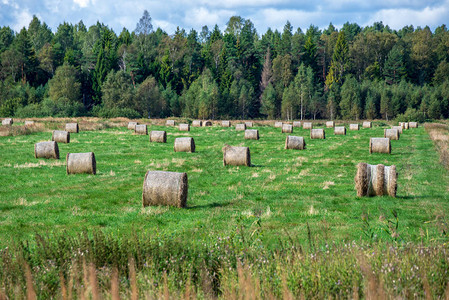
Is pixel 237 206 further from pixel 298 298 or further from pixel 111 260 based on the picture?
pixel 298 298

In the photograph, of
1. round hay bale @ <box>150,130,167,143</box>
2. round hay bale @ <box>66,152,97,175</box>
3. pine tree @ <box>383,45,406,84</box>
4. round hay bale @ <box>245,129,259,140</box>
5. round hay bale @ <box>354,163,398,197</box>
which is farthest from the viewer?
pine tree @ <box>383,45,406,84</box>

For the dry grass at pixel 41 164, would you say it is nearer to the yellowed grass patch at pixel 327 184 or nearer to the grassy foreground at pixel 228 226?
the grassy foreground at pixel 228 226

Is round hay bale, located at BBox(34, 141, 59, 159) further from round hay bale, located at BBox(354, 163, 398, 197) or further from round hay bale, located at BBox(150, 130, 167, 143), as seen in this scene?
round hay bale, located at BBox(354, 163, 398, 197)

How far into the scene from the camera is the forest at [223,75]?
339 feet

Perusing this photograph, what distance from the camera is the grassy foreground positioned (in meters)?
5.90

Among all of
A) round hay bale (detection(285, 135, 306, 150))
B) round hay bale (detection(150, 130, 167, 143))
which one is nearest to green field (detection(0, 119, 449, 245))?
round hay bale (detection(285, 135, 306, 150))

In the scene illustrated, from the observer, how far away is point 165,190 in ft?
43.8

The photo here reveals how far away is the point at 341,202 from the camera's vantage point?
1432 cm

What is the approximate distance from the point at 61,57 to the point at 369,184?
128441 millimetres

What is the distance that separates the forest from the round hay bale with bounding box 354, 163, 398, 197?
81.0 meters

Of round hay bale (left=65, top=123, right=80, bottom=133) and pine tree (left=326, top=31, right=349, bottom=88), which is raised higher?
pine tree (left=326, top=31, right=349, bottom=88)

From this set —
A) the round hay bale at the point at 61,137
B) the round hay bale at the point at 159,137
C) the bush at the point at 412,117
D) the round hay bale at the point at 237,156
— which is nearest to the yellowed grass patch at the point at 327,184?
the round hay bale at the point at 237,156

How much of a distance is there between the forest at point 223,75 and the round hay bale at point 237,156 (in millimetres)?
71942

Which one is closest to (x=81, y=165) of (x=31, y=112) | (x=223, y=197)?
(x=223, y=197)
